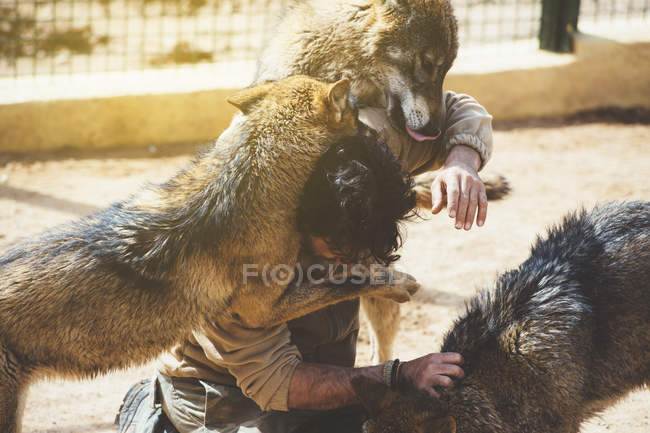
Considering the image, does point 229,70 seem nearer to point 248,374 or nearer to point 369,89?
point 369,89

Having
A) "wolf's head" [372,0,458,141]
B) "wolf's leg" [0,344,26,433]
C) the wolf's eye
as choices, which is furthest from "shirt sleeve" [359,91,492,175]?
"wolf's leg" [0,344,26,433]

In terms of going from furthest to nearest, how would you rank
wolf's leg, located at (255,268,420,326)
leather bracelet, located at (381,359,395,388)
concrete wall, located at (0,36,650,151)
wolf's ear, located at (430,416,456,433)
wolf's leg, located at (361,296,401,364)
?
1. concrete wall, located at (0,36,650,151)
2. wolf's leg, located at (361,296,401,364)
3. wolf's leg, located at (255,268,420,326)
4. leather bracelet, located at (381,359,395,388)
5. wolf's ear, located at (430,416,456,433)

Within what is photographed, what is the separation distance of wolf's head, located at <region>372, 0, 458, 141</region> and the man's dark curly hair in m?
1.05

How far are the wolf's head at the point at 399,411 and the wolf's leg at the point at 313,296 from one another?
39 cm

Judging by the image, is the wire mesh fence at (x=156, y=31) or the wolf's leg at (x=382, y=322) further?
the wire mesh fence at (x=156, y=31)

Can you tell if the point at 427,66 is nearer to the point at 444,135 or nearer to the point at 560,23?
the point at 444,135

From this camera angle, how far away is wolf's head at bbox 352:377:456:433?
2.45m

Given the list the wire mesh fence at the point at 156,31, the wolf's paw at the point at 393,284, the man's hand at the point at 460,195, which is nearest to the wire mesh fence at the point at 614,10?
the wire mesh fence at the point at 156,31

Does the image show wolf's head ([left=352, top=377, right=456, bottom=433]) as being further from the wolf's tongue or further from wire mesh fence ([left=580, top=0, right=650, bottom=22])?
wire mesh fence ([left=580, top=0, right=650, bottom=22])

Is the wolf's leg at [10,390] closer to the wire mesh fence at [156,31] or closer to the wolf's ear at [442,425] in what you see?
the wolf's ear at [442,425]

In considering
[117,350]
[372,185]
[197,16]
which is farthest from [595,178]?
[197,16]

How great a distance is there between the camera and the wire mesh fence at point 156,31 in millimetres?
7926

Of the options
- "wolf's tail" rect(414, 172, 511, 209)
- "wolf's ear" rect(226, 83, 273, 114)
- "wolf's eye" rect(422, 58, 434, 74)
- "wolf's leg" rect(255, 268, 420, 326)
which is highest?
"wolf's eye" rect(422, 58, 434, 74)

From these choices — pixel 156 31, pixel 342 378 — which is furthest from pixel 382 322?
pixel 156 31
